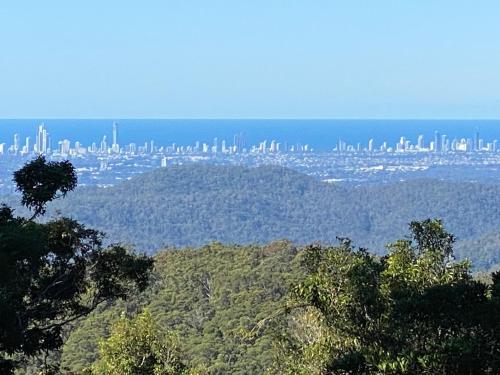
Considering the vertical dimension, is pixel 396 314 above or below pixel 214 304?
above

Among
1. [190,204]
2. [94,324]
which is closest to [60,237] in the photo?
[94,324]

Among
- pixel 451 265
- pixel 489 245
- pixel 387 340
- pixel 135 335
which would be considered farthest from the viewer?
pixel 489 245

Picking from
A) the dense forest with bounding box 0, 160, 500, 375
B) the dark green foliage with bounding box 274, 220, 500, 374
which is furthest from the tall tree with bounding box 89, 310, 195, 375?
the dark green foliage with bounding box 274, 220, 500, 374

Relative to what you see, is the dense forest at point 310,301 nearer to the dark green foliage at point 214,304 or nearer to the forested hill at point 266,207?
the dark green foliage at point 214,304

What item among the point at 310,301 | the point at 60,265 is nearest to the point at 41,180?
the point at 60,265

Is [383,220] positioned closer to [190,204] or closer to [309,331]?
[190,204]

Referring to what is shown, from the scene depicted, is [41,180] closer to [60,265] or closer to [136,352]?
[60,265]

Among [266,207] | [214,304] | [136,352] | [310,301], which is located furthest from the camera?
[266,207]

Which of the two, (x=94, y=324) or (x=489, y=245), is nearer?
(x=94, y=324)
